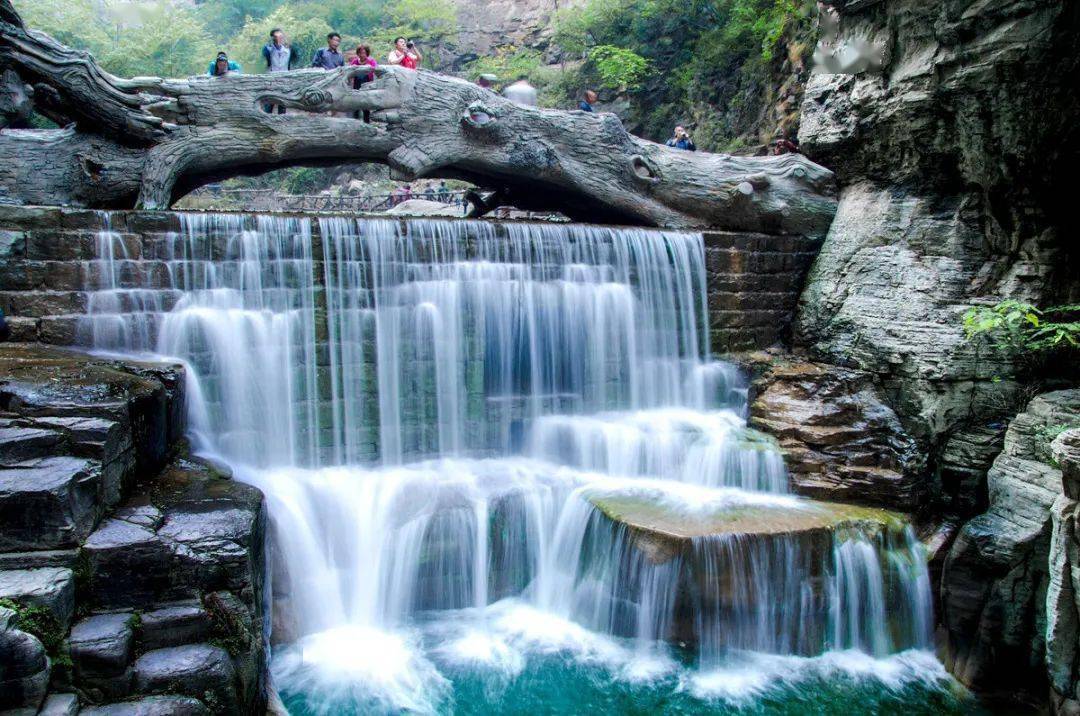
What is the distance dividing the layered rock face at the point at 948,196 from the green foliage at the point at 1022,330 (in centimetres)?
18

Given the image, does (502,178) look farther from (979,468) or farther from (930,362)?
(979,468)

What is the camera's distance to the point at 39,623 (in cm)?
347

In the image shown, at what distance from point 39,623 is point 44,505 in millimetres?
613

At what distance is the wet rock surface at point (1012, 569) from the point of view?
216 inches

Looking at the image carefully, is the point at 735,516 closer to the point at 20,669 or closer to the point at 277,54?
the point at 20,669

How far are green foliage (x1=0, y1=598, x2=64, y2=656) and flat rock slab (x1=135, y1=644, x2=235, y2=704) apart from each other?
39 cm

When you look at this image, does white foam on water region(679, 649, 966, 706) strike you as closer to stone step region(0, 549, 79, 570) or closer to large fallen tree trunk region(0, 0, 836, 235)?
stone step region(0, 549, 79, 570)

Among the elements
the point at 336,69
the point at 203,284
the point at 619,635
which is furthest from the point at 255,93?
the point at 619,635

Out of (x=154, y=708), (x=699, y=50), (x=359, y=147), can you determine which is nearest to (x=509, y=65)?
(x=699, y=50)

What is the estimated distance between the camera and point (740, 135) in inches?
568

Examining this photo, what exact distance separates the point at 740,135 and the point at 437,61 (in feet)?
46.7

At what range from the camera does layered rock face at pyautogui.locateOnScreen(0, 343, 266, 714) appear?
3.48 metres

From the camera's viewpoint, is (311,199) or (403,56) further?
(311,199)

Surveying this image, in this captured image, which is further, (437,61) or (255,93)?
(437,61)
